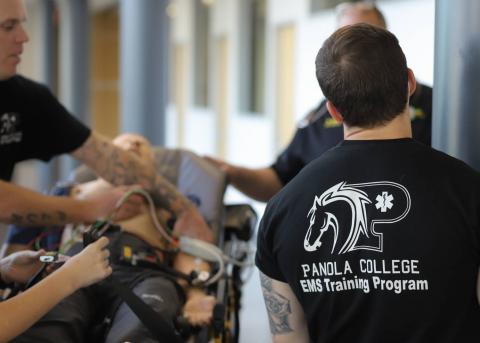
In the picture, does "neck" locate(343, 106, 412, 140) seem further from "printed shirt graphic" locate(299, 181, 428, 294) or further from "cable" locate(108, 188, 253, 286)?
"cable" locate(108, 188, 253, 286)

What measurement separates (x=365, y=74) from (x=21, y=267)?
1171 millimetres

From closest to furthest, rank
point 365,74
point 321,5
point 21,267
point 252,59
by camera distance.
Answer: point 365,74 < point 21,267 < point 321,5 < point 252,59

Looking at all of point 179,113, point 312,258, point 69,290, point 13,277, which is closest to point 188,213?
point 13,277

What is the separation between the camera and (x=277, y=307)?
1.58 meters

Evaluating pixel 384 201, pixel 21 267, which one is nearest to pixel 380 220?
pixel 384 201

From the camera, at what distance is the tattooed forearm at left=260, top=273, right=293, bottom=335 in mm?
1566

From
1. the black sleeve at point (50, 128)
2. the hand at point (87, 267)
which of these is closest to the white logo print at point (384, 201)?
the hand at point (87, 267)

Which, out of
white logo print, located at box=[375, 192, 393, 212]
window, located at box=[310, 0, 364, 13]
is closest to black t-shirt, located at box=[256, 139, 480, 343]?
white logo print, located at box=[375, 192, 393, 212]

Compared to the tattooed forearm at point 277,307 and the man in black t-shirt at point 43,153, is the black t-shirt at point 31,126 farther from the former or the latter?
the tattooed forearm at point 277,307

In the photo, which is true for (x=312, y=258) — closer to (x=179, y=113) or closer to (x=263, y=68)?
(x=263, y=68)

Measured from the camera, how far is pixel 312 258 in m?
1.45

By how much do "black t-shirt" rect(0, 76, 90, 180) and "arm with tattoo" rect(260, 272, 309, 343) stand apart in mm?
1317

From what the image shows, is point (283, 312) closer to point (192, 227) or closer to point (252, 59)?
point (192, 227)

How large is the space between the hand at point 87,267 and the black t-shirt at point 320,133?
1.43 metres
